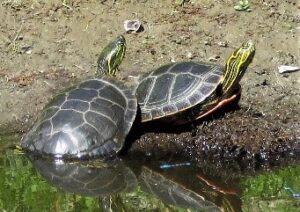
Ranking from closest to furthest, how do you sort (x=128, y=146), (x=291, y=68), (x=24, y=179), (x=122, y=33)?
(x=24, y=179)
(x=128, y=146)
(x=291, y=68)
(x=122, y=33)

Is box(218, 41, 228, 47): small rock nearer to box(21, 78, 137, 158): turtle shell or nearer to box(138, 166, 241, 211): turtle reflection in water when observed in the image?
box(21, 78, 137, 158): turtle shell

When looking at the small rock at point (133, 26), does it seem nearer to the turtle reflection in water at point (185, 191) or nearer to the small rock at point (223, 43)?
the small rock at point (223, 43)

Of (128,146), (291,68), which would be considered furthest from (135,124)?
(291,68)

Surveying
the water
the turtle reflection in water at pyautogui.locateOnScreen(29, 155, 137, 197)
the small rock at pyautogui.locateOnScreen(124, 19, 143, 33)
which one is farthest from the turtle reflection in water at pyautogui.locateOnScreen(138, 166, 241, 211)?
the small rock at pyautogui.locateOnScreen(124, 19, 143, 33)

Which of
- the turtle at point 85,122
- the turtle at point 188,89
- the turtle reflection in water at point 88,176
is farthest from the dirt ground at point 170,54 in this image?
the turtle reflection in water at point 88,176

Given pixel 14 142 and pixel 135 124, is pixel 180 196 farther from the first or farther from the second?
pixel 14 142

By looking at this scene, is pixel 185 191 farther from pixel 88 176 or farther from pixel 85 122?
pixel 85 122

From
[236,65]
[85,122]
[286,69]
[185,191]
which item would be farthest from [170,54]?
[185,191]
